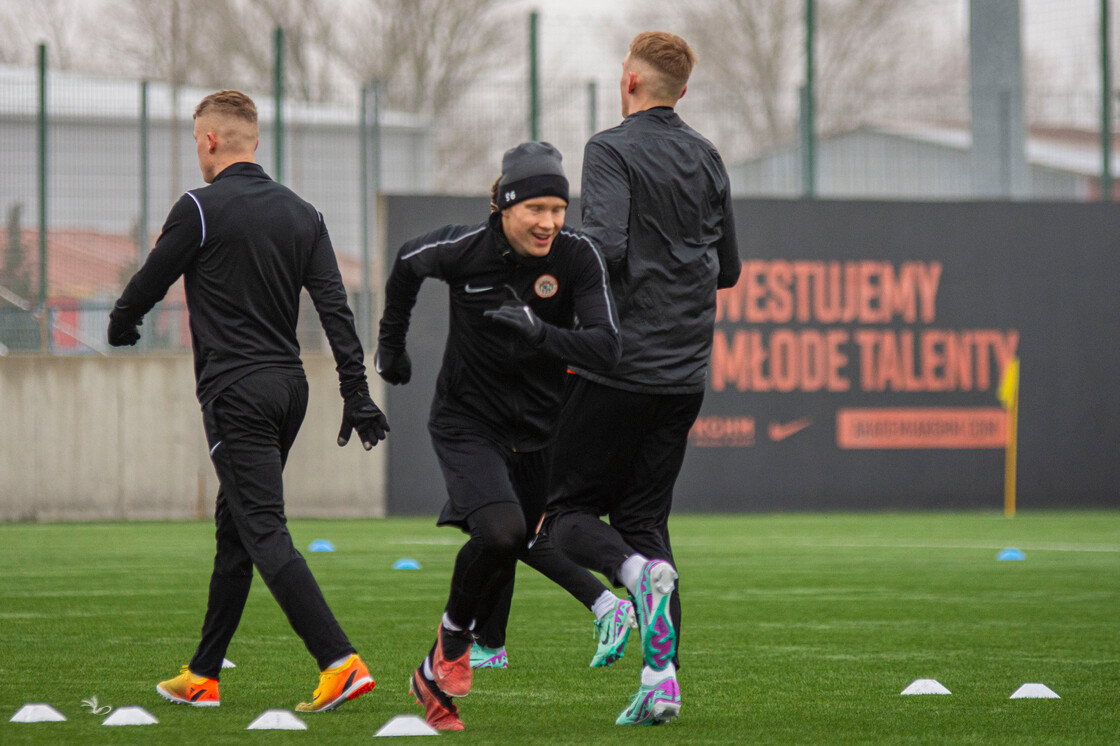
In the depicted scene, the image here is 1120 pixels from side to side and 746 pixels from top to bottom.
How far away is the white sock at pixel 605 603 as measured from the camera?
4.83 metres

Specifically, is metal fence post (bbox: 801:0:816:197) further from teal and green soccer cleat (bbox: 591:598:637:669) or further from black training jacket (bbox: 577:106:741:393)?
teal and green soccer cleat (bbox: 591:598:637:669)

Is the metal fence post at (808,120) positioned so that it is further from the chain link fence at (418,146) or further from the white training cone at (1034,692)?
the white training cone at (1034,692)

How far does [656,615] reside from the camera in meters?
4.23

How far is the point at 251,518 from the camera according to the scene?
177 inches

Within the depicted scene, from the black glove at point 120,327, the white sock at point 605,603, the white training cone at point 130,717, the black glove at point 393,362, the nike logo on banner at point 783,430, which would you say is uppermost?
the black glove at point 120,327

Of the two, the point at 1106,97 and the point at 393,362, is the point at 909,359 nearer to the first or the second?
the point at 1106,97

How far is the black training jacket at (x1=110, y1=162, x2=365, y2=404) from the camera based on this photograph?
4574mm

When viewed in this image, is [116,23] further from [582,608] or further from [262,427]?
[262,427]

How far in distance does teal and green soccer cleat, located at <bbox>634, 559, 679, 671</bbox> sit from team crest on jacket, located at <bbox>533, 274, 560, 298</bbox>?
0.83m

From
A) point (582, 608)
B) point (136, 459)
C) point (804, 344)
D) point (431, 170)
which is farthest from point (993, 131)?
point (582, 608)

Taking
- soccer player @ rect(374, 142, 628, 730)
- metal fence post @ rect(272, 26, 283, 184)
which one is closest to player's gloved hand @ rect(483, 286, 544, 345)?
soccer player @ rect(374, 142, 628, 730)

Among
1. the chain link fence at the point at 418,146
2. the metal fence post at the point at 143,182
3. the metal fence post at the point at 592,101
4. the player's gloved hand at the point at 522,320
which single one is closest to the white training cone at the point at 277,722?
the player's gloved hand at the point at 522,320

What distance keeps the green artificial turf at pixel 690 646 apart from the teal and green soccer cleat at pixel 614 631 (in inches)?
6.1

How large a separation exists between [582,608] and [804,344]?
9.32m
